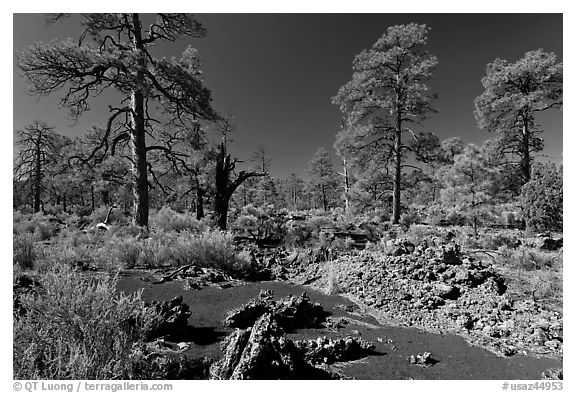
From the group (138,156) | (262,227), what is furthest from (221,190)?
(138,156)

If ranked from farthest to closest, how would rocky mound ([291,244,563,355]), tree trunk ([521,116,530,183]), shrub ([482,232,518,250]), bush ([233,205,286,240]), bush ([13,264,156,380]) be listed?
1. tree trunk ([521,116,530,183])
2. bush ([233,205,286,240])
3. shrub ([482,232,518,250])
4. rocky mound ([291,244,563,355])
5. bush ([13,264,156,380])

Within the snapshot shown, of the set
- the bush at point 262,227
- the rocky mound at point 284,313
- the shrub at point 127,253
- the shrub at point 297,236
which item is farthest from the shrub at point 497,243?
the shrub at point 127,253

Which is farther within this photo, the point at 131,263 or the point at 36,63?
the point at 36,63

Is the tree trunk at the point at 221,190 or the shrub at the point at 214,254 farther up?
the tree trunk at the point at 221,190

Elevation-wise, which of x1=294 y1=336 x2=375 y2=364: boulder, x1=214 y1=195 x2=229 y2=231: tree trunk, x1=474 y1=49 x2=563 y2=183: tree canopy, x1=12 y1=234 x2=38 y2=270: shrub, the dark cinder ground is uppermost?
x1=474 y1=49 x2=563 y2=183: tree canopy

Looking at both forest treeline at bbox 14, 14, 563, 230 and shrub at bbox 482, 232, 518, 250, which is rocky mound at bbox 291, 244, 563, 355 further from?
forest treeline at bbox 14, 14, 563, 230

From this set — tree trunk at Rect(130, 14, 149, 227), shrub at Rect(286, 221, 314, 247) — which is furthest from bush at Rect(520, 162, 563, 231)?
tree trunk at Rect(130, 14, 149, 227)

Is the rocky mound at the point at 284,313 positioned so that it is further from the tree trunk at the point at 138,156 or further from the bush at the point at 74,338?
the tree trunk at the point at 138,156

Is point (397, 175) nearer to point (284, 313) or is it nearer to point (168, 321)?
point (284, 313)

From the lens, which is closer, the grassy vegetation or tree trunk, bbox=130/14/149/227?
the grassy vegetation

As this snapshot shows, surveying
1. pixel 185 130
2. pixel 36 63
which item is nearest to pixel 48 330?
pixel 36 63

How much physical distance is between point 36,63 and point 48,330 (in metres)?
8.32
